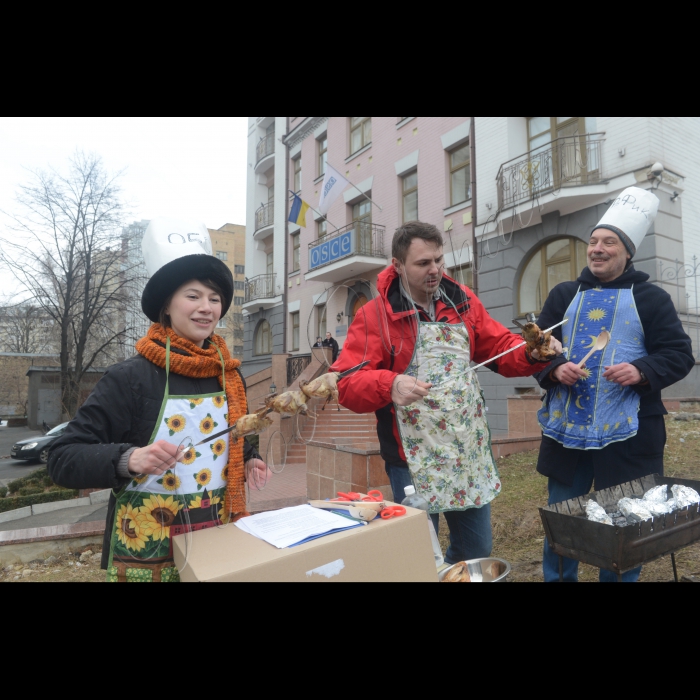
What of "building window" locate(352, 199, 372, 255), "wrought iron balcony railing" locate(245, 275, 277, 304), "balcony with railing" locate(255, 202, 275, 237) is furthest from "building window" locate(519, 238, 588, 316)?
"balcony with railing" locate(255, 202, 275, 237)

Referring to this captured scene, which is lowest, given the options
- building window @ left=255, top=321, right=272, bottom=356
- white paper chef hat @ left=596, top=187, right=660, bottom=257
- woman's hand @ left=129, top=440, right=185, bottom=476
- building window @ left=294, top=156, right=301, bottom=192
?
woman's hand @ left=129, top=440, right=185, bottom=476

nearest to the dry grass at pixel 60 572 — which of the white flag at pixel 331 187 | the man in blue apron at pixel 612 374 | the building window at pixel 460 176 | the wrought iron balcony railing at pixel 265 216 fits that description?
the man in blue apron at pixel 612 374

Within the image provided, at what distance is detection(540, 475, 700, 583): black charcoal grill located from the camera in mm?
1843

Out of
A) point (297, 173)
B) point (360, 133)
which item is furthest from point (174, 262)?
point (297, 173)

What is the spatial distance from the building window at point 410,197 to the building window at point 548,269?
385 centimetres

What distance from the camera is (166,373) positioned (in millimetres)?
1742

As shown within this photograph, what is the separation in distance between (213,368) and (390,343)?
0.79m

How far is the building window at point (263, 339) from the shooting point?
806 inches

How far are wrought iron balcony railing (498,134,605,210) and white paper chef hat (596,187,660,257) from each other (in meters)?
7.02

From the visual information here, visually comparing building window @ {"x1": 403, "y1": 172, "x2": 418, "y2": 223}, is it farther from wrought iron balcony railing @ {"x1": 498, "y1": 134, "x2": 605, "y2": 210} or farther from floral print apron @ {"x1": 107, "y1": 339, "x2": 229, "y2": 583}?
floral print apron @ {"x1": 107, "y1": 339, "x2": 229, "y2": 583}

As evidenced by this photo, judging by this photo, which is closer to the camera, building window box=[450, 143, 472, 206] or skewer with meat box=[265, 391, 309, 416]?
skewer with meat box=[265, 391, 309, 416]

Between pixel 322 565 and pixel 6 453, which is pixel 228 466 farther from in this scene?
pixel 6 453

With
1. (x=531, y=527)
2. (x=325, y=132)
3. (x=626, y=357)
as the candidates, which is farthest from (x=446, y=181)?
(x=626, y=357)

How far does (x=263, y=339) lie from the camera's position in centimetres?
2095
